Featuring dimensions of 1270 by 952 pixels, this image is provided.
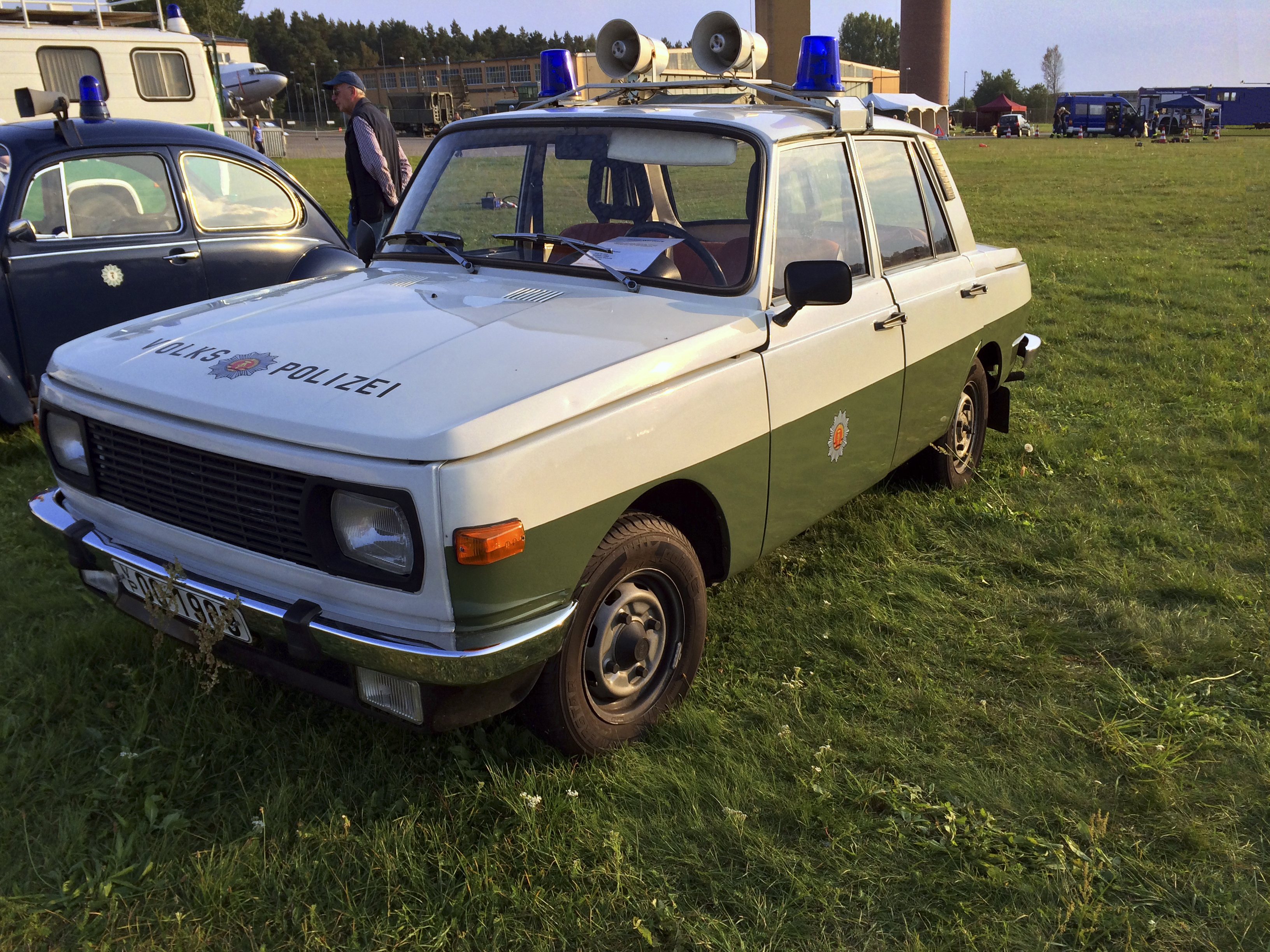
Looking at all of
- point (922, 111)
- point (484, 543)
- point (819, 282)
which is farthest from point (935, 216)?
point (922, 111)

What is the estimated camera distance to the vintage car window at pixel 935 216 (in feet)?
15.4

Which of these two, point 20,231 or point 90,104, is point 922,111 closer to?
point 90,104

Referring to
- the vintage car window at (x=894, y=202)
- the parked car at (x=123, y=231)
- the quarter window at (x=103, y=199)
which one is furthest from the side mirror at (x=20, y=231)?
the vintage car window at (x=894, y=202)

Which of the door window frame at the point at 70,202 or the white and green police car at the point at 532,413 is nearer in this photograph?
the white and green police car at the point at 532,413

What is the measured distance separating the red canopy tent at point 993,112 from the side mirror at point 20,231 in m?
79.6

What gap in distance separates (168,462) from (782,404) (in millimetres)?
1905

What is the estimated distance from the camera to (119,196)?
6.14 meters

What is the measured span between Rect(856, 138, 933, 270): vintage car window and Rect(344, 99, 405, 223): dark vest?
467 centimetres

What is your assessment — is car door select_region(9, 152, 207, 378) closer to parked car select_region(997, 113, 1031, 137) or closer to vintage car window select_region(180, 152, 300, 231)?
vintage car window select_region(180, 152, 300, 231)

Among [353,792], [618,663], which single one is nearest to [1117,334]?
[618,663]

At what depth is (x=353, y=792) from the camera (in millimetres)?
2900

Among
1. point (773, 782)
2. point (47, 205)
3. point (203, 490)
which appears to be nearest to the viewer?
point (203, 490)

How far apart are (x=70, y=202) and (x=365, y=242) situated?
9.26 ft

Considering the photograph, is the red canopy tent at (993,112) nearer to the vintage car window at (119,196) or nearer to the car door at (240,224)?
the car door at (240,224)
